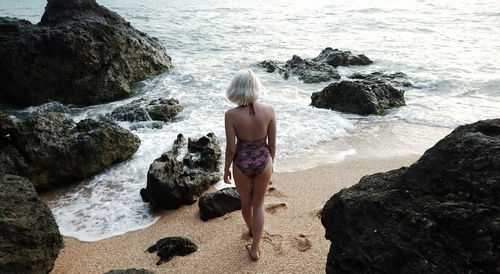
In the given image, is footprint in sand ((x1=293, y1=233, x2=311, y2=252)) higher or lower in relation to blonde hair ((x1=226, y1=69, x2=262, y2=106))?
lower

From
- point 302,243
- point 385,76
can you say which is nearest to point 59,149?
point 302,243

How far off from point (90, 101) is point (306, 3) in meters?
28.5

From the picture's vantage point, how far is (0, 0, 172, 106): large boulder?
9.87 meters

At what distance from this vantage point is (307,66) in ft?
43.5

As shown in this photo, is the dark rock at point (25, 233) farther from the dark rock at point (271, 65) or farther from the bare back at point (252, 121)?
the dark rock at point (271, 65)

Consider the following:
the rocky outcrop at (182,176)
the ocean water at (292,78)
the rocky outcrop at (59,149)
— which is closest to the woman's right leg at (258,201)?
the rocky outcrop at (182,176)

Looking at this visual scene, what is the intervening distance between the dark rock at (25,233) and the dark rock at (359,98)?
6.94 meters

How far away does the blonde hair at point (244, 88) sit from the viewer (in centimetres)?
371

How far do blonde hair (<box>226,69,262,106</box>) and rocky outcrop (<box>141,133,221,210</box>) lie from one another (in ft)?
6.80

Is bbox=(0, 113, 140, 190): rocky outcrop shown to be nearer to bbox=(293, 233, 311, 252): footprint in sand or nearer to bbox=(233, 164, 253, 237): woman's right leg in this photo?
bbox=(233, 164, 253, 237): woman's right leg

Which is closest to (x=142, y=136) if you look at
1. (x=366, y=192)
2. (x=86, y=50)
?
(x=86, y=50)

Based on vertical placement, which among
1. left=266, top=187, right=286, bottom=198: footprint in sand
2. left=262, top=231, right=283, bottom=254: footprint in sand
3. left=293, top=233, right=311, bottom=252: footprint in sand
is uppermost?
left=293, top=233, right=311, bottom=252: footprint in sand

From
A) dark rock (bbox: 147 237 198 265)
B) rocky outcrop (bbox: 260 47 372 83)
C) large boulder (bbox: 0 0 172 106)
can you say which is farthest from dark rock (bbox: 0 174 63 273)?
rocky outcrop (bbox: 260 47 372 83)

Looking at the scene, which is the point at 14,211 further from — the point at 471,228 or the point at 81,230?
the point at 471,228
